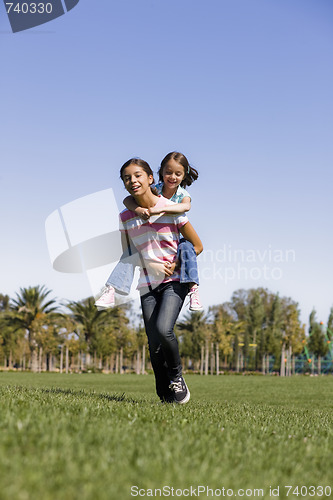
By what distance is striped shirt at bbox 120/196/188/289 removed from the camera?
225 inches

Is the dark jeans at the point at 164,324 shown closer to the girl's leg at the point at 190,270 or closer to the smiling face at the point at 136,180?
the girl's leg at the point at 190,270

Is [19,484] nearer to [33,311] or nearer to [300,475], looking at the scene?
[300,475]

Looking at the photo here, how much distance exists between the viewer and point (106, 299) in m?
5.67

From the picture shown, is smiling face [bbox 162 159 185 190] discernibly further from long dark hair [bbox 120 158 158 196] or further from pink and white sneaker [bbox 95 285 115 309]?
pink and white sneaker [bbox 95 285 115 309]

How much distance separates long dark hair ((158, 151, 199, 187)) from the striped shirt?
43 cm

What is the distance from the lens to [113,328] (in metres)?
54.6

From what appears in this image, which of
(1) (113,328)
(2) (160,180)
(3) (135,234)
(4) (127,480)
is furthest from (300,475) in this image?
(1) (113,328)

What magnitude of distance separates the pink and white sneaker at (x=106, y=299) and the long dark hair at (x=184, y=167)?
4.64 ft

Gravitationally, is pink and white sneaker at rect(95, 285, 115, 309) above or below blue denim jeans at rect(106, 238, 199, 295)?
below

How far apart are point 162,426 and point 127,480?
→ 149 centimetres

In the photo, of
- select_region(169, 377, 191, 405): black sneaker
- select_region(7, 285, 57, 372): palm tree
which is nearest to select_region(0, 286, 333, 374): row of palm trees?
select_region(7, 285, 57, 372): palm tree

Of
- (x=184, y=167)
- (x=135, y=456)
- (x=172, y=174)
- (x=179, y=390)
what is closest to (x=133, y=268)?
(x=172, y=174)

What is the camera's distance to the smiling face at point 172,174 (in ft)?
18.9

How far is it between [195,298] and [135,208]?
1222 mm
